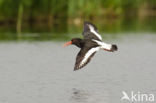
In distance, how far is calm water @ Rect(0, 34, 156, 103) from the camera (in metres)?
11.5

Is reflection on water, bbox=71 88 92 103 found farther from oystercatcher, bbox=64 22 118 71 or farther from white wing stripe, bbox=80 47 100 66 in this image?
white wing stripe, bbox=80 47 100 66

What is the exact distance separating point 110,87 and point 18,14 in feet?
78.4

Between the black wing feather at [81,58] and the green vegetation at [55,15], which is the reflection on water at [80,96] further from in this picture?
the green vegetation at [55,15]

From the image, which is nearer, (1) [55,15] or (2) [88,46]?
(2) [88,46]

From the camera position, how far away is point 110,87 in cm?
1229

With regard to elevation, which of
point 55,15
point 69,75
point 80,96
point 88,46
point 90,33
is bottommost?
point 80,96

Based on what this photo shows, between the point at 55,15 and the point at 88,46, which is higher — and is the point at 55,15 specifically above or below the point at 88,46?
above

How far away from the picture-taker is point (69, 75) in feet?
46.0

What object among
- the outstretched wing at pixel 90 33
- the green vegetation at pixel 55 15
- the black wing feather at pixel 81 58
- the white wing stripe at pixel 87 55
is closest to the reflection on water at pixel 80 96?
the black wing feather at pixel 81 58

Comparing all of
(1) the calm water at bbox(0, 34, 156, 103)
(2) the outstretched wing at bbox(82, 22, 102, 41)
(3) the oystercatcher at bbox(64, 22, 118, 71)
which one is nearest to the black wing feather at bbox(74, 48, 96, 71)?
(3) the oystercatcher at bbox(64, 22, 118, 71)

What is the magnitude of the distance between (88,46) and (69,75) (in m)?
1.31

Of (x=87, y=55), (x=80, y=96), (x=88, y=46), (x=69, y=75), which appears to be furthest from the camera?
(x=69, y=75)

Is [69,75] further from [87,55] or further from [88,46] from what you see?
[87,55]

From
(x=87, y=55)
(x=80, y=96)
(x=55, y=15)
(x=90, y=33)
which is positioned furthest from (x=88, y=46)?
(x=55, y=15)
